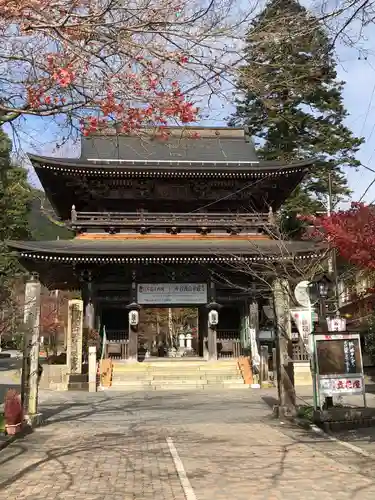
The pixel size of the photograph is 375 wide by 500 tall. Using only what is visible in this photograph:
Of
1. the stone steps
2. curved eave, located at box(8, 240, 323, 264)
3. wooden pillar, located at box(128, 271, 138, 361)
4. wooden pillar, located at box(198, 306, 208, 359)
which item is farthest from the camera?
wooden pillar, located at box(198, 306, 208, 359)

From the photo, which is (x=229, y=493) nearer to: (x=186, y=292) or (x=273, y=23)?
(x=273, y=23)

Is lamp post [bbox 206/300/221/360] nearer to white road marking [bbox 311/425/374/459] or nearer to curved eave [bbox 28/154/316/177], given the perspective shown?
curved eave [bbox 28/154/316/177]

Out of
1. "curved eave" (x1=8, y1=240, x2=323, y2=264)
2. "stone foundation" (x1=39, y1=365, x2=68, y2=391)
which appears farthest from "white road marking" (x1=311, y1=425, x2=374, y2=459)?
"stone foundation" (x1=39, y1=365, x2=68, y2=391)

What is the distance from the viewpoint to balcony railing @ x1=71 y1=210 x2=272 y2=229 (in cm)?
2419

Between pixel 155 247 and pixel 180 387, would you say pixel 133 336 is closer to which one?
pixel 180 387

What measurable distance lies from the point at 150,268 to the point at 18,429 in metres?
13.6

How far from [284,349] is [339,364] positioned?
138 centimetres

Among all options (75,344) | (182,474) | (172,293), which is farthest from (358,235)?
(172,293)

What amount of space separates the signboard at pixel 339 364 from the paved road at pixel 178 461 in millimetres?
1299

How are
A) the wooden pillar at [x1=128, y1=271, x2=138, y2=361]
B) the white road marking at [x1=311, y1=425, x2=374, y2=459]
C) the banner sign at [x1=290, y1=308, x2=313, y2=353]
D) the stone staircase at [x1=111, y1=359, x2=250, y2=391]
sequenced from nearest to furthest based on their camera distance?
the white road marking at [x1=311, y1=425, x2=374, y2=459] < the banner sign at [x1=290, y1=308, x2=313, y2=353] < the stone staircase at [x1=111, y1=359, x2=250, y2=391] < the wooden pillar at [x1=128, y1=271, x2=138, y2=361]

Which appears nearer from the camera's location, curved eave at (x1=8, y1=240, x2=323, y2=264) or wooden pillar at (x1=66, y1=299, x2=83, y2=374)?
wooden pillar at (x1=66, y1=299, x2=83, y2=374)

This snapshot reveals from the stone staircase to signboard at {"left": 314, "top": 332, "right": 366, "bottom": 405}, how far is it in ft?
30.7

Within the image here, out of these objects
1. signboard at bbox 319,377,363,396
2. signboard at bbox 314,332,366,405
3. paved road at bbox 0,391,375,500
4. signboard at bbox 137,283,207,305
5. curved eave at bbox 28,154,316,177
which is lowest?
paved road at bbox 0,391,375,500

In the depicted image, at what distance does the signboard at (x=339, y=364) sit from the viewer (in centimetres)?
1096
